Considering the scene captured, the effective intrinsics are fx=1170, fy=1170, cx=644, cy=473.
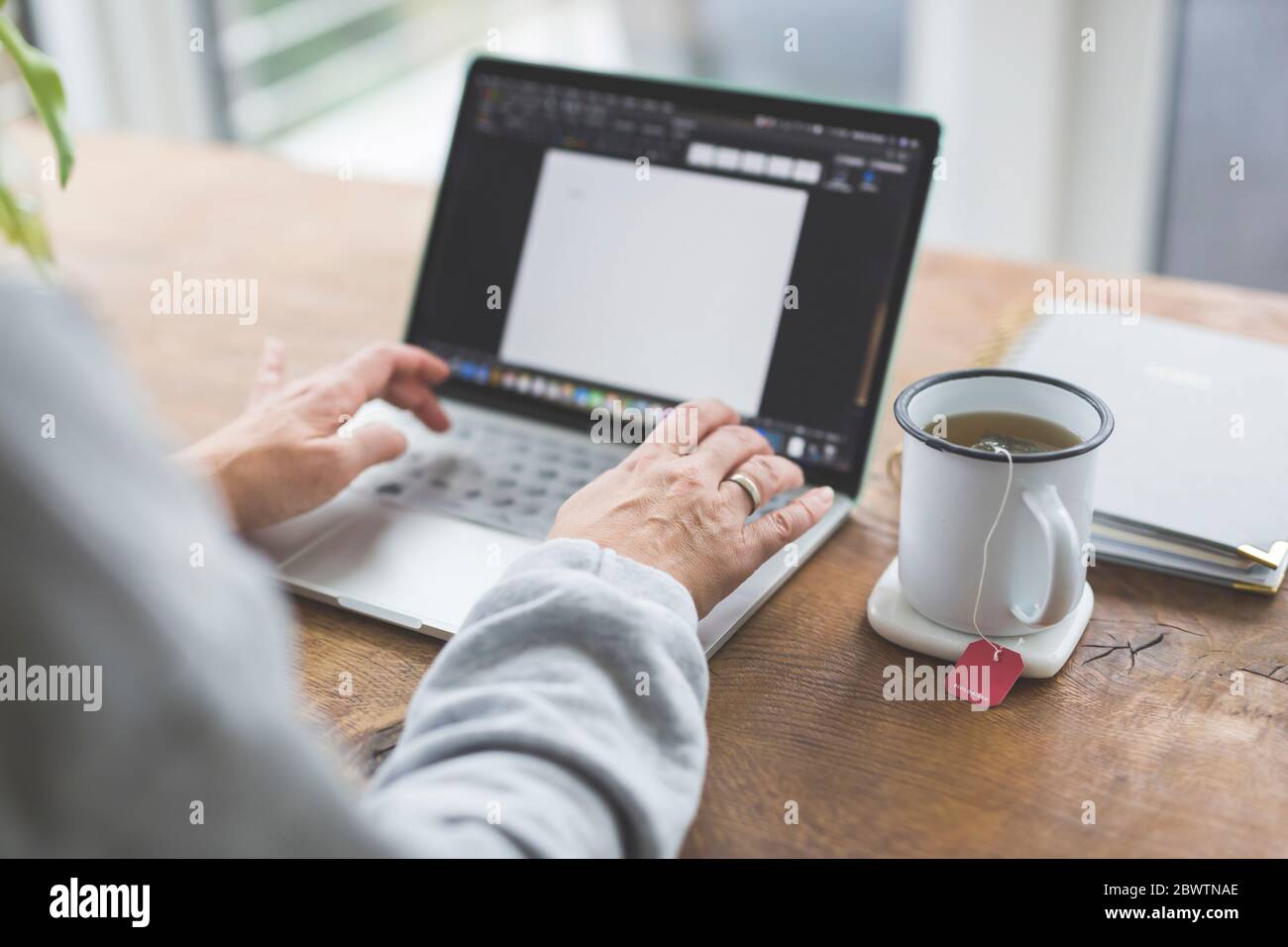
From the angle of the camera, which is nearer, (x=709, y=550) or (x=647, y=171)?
(x=709, y=550)

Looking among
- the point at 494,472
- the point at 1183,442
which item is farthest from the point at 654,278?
the point at 1183,442

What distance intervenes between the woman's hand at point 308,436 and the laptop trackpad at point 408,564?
0.04 metres

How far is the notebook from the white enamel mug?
103 millimetres

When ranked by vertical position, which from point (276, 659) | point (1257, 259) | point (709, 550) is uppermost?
point (276, 659)

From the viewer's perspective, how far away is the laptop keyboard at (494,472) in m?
0.86

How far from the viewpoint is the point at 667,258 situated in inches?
36.5

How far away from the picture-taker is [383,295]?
125cm

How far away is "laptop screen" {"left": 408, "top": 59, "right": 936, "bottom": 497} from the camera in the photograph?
2.82 ft

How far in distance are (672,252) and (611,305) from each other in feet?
0.21

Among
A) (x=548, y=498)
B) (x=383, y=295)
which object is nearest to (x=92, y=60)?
(x=383, y=295)

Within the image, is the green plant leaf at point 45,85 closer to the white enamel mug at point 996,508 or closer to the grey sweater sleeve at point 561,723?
the grey sweater sleeve at point 561,723
